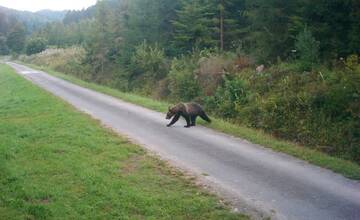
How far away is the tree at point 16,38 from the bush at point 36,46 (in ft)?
71.3

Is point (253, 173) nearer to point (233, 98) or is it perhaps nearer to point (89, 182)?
point (89, 182)

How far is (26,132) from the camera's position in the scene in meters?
15.6

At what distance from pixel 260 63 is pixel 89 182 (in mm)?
14451

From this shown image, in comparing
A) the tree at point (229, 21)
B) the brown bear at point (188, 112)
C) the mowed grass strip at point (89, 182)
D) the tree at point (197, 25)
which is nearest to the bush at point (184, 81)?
the tree at point (197, 25)

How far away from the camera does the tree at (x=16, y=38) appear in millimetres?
120625

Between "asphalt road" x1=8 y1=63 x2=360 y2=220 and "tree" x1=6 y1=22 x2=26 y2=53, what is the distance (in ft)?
372

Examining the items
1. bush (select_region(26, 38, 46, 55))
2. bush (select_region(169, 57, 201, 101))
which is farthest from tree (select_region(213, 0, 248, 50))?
bush (select_region(26, 38, 46, 55))

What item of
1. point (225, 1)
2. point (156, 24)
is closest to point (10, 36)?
point (156, 24)

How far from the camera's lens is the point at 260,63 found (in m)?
22.1

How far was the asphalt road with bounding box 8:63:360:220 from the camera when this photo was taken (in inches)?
327

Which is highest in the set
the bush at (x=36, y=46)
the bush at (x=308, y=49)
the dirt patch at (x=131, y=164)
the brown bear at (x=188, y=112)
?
the bush at (x=308, y=49)

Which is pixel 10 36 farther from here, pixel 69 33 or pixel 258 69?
pixel 258 69

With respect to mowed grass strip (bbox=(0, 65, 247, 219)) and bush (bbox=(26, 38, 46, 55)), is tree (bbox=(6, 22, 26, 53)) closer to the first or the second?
bush (bbox=(26, 38, 46, 55))

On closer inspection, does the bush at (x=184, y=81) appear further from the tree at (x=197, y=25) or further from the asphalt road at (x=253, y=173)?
the asphalt road at (x=253, y=173)
